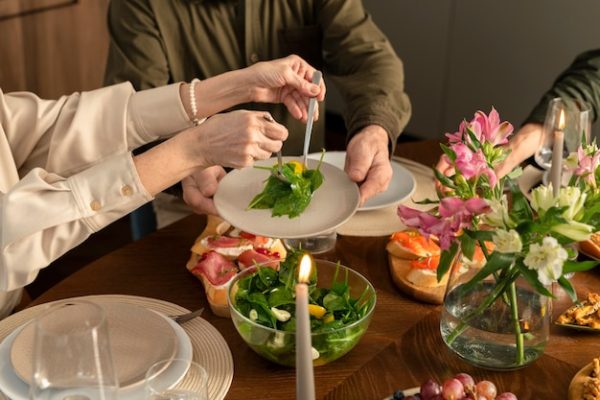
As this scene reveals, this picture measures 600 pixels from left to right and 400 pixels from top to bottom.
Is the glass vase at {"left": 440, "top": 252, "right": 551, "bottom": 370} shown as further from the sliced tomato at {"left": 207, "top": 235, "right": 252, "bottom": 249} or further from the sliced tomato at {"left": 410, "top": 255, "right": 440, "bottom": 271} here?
the sliced tomato at {"left": 207, "top": 235, "right": 252, "bottom": 249}

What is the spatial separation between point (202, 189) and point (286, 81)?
1.10 ft

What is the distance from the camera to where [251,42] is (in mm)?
2270

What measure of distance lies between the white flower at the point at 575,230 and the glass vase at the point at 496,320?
0.56 feet

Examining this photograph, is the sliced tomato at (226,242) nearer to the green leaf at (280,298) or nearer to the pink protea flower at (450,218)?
the green leaf at (280,298)

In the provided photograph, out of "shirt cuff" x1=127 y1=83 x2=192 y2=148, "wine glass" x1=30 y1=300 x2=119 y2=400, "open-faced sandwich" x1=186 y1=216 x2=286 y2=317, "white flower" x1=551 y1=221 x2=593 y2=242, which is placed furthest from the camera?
"shirt cuff" x1=127 y1=83 x2=192 y2=148

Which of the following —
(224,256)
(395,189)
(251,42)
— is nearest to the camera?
(224,256)

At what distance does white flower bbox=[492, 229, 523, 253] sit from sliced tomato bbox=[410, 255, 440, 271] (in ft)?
1.32

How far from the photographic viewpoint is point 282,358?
4.20 feet

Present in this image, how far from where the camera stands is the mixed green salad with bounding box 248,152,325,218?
153cm

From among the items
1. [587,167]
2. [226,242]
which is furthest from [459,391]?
[226,242]

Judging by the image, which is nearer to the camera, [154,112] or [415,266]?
[415,266]

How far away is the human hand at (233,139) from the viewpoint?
1494 millimetres

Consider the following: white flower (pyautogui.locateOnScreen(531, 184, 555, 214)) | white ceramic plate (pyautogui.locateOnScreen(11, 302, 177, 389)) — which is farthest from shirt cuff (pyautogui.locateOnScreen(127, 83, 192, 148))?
white flower (pyautogui.locateOnScreen(531, 184, 555, 214))

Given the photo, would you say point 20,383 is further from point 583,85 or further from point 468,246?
point 583,85
